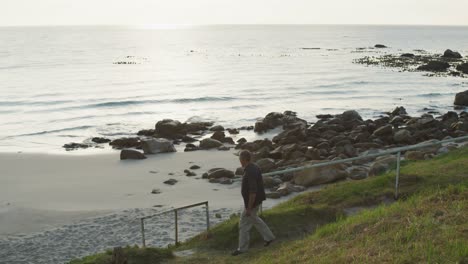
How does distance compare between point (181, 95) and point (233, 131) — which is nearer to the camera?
point (233, 131)

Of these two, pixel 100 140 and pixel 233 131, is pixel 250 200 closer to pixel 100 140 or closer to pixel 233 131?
pixel 100 140

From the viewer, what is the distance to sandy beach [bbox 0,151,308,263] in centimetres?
1644

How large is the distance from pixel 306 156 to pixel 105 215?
9.65 meters

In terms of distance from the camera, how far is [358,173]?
20.8 metres

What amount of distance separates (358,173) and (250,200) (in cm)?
1178

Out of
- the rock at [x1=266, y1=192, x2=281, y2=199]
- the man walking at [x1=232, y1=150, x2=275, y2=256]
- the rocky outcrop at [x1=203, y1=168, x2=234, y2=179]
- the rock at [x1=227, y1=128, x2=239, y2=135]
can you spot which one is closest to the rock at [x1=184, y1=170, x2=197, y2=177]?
the rocky outcrop at [x1=203, y1=168, x2=234, y2=179]

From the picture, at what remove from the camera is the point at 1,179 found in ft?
81.5

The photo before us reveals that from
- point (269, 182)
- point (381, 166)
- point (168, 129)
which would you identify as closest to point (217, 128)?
point (168, 129)

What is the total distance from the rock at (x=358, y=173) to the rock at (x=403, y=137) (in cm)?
818

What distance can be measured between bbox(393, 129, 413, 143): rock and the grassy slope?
1494 centimetres

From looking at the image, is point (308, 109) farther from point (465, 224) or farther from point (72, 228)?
point (465, 224)

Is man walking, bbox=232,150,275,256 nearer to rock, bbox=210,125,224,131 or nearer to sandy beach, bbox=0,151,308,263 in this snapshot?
sandy beach, bbox=0,151,308,263

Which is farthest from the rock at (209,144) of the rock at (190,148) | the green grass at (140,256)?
the green grass at (140,256)

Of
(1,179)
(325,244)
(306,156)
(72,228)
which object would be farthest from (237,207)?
(1,179)
